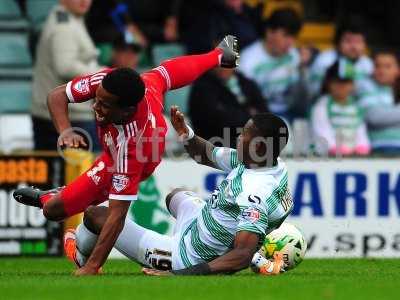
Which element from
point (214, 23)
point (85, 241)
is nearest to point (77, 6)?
point (214, 23)

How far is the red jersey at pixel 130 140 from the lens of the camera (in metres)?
10.9

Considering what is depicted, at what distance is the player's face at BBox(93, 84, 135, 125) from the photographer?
10648mm

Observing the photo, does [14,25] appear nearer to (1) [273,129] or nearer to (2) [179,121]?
(2) [179,121]

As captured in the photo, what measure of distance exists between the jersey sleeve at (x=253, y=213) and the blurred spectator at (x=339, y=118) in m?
6.18

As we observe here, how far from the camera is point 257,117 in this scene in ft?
35.9

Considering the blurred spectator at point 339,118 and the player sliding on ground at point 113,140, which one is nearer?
the player sliding on ground at point 113,140

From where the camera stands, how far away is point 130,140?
10914mm

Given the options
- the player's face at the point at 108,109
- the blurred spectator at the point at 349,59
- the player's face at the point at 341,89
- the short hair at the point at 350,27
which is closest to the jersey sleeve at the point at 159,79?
the player's face at the point at 108,109

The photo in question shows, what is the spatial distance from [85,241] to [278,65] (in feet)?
21.0

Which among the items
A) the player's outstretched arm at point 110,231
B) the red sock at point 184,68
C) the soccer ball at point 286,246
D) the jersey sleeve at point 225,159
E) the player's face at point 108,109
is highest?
the red sock at point 184,68

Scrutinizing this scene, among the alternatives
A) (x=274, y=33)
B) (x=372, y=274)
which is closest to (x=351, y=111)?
(x=274, y=33)

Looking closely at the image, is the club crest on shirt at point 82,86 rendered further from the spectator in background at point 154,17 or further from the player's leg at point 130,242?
the spectator in background at point 154,17

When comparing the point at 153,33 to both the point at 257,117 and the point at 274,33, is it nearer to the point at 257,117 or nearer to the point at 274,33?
the point at 274,33

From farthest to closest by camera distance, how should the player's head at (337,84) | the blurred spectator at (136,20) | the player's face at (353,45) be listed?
1. the player's face at (353,45)
2. the blurred spectator at (136,20)
3. the player's head at (337,84)
